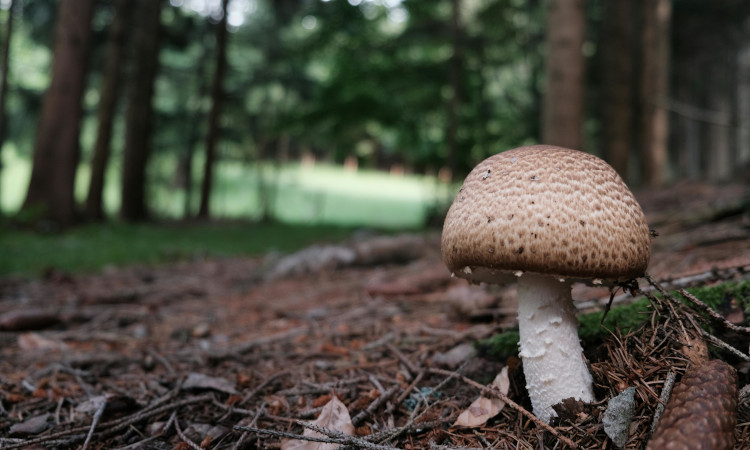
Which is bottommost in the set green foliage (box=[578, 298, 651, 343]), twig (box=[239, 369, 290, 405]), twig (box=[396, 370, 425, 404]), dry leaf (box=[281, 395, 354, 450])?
twig (box=[239, 369, 290, 405])

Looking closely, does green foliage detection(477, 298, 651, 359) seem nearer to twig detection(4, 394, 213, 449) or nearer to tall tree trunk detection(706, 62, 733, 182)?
twig detection(4, 394, 213, 449)

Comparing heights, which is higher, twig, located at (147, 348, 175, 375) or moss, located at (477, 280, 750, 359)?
moss, located at (477, 280, 750, 359)

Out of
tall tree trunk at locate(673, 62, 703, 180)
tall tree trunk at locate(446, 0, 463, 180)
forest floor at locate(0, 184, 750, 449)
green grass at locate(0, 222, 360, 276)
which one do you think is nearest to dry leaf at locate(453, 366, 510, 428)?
forest floor at locate(0, 184, 750, 449)

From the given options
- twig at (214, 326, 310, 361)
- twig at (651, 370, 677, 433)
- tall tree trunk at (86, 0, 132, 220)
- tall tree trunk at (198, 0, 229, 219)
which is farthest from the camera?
tall tree trunk at (198, 0, 229, 219)

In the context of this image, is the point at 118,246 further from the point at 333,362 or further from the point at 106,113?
the point at 333,362

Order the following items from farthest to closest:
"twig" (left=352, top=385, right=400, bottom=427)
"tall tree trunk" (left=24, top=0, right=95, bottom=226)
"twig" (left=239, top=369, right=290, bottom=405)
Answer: "tall tree trunk" (left=24, top=0, right=95, bottom=226) < "twig" (left=239, top=369, right=290, bottom=405) < "twig" (left=352, top=385, right=400, bottom=427)

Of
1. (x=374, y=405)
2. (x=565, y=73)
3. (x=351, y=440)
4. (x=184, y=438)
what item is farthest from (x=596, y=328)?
(x=565, y=73)
